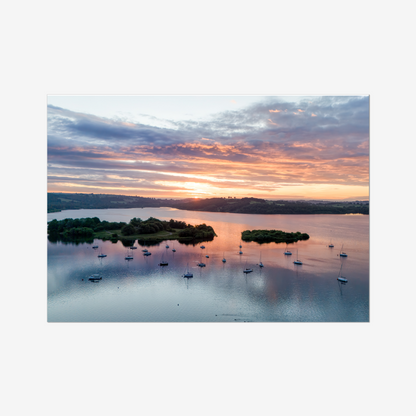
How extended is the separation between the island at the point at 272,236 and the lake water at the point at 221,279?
0.32 meters

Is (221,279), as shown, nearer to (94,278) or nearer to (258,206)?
(258,206)

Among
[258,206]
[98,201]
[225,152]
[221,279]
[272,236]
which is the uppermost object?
[225,152]

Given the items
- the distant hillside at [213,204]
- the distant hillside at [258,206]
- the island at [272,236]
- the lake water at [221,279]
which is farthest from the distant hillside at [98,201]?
the island at [272,236]

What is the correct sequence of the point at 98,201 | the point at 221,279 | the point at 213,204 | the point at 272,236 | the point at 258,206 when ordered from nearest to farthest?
1. the point at 221,279
2. the point at 98,201
3. the point at 258,206
4. the point at 213,204
5. the point at 272,236

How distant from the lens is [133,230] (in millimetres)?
17969

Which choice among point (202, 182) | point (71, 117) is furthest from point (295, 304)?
point (71, 117)

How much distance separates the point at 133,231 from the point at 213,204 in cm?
731

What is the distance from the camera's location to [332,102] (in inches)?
320

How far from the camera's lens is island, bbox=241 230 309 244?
16125mm

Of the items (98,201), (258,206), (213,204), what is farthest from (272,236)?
(98,201)

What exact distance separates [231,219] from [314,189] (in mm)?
7424

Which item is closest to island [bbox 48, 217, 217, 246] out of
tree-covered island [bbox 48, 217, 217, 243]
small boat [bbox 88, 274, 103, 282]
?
tree-covered island [bbox 48, 217, 217, 243]

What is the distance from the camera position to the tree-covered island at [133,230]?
579 inches

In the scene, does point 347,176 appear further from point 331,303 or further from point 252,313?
point 252,313
